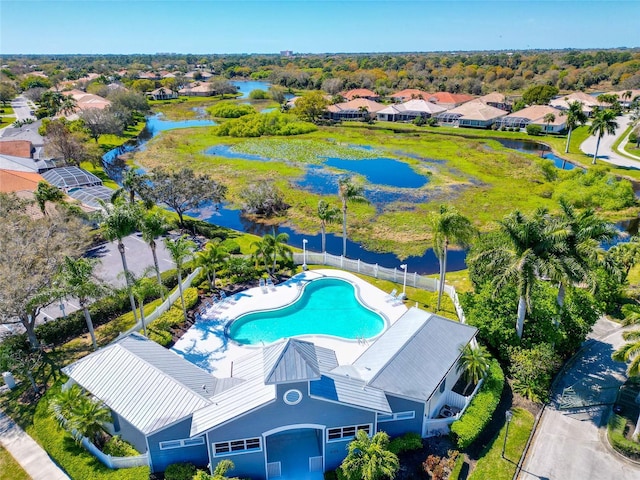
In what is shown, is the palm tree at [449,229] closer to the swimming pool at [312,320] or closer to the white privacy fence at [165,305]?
the swimming pool at [312,320]

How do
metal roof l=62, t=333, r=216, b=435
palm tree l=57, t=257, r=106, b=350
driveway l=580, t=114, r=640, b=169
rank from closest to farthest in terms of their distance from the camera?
metal roof l=62, t=333, r=216, b=435, palm tree l=57, t=257, r=106, b=350, driveway l=580, t=114, r=640, b=169

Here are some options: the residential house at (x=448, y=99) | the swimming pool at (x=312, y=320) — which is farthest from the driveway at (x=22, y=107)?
the residential house at (x=448, y=99)

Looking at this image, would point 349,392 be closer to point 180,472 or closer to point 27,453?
point 180,472

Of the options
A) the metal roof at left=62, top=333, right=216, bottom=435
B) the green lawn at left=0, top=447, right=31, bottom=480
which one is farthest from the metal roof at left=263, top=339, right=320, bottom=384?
the green lawn at left=0, top=447, right=31, bottom=480

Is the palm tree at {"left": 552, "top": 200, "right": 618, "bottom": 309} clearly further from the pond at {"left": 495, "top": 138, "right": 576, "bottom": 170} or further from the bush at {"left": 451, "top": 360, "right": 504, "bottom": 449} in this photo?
the pond at {"left": 495, "top": 138, "right": 576, "bottom": 170}

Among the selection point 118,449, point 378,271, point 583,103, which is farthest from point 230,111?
point 118,449

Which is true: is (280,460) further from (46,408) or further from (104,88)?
(104,88)

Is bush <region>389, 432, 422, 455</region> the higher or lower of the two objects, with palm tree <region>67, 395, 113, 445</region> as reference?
lower
